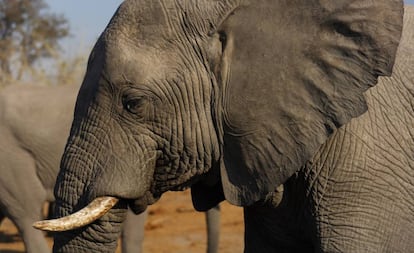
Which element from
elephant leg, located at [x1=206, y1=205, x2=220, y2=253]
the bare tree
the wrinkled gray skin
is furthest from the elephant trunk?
the bare tree

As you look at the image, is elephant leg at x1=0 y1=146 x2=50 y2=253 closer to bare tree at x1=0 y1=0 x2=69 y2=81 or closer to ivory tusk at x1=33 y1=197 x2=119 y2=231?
ivory tusk at x1=33 y1=197 x2=119 y2=231

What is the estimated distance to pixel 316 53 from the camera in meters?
3.03

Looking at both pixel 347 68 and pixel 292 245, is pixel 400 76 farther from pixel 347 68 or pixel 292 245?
pixel 292 245

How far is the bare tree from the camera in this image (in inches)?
676

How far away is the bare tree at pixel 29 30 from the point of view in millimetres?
17170

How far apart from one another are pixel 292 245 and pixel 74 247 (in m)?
0.80

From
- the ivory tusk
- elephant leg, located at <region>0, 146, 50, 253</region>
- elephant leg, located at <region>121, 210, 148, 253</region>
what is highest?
the ivory tusk

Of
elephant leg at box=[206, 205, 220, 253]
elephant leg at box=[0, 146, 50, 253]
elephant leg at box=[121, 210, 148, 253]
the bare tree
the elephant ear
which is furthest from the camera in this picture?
the bare tree

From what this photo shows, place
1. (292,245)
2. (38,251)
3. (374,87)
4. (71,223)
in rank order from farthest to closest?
(38,251), (292,245), (374,87), (71,223)

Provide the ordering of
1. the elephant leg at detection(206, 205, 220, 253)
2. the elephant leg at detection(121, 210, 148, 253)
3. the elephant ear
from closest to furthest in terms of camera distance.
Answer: the elephant ear
the elephant leg at detection(121, 210, 148, 253)
the elephant leg at detection(206, 205, 220, 253)

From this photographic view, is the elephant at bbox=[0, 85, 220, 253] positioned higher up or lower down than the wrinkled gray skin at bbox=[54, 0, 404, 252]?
lower down

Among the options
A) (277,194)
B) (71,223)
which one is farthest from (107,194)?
(277,194)

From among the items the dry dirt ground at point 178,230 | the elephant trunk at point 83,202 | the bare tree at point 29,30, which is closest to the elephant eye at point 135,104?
the elephant trunk at point 83,202

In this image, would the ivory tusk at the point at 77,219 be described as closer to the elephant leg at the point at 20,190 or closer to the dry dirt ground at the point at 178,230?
the elephant leg at the point at 20,190
